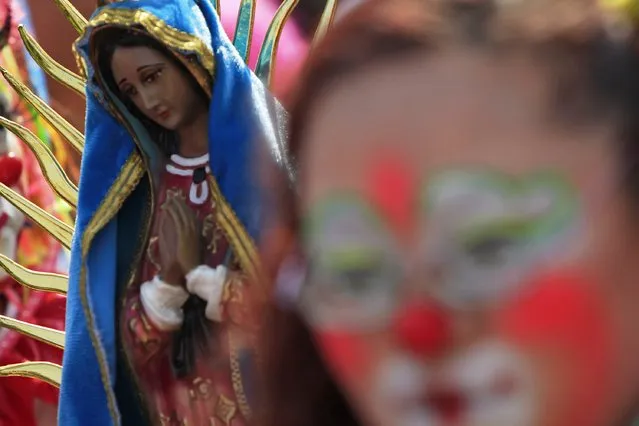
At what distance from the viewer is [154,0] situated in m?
1.33

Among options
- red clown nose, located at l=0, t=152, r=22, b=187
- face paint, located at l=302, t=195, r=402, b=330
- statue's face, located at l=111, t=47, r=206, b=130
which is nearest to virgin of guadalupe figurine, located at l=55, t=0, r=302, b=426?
statue's face, located at l=111, t=47, r=206, b=130

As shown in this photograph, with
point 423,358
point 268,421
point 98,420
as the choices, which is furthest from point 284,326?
point 98,420

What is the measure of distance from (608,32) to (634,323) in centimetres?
17

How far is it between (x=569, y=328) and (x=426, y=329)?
0.26 feet

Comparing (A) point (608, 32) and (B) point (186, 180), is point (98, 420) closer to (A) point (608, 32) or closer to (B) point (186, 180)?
(B) point (186, 180)

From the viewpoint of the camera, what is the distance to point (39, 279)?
5.16 ft

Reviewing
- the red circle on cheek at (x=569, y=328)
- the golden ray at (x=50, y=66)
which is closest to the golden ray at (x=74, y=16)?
Result: the golden ray at (x=50, y=66)

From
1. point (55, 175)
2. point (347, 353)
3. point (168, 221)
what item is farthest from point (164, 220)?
point (347, 353)

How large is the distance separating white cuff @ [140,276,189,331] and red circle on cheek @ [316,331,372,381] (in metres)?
0.71

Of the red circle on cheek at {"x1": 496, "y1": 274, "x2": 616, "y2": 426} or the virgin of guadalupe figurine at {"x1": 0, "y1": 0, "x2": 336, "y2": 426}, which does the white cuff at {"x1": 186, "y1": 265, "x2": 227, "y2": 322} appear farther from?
the red circle on cheek at {"x1": 496, "y1": 274, "x2": 616, "y2": 426}

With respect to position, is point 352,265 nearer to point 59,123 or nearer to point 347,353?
point 347,353

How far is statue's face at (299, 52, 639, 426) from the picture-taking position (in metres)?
0.54

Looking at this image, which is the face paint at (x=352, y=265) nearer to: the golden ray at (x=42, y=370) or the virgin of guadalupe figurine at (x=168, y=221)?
the virgin of guadalupe figurine at (x=168, y=221)

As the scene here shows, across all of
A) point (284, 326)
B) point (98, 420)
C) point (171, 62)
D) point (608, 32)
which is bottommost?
point (98, 420)
